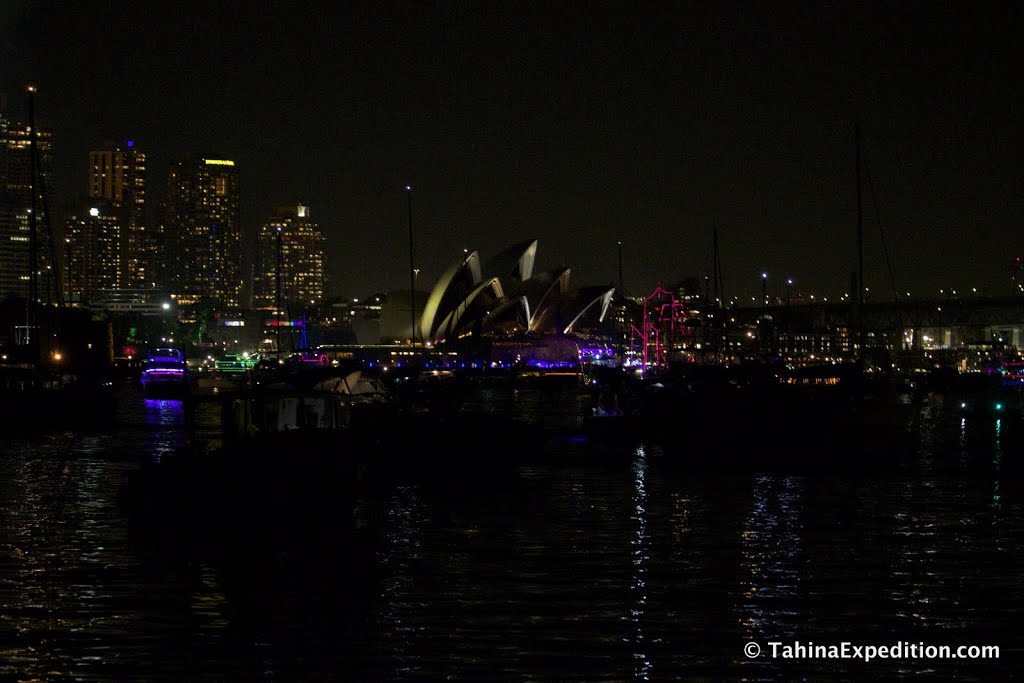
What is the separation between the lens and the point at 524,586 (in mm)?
16594

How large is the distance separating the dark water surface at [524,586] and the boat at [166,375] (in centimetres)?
4851

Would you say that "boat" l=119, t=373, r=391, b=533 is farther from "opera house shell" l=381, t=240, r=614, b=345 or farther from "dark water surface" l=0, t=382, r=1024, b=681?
"opera house shell" l=381, t=240, r=614, b=345

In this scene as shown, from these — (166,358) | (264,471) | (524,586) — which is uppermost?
(166,358)

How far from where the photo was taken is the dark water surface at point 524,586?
13.0 meters

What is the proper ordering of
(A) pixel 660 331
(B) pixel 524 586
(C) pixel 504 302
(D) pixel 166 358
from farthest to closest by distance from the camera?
(C) pixel 504 302 → (A) pixel 660 331 → (D) pixel 166 358 → (B) pixel 524 586

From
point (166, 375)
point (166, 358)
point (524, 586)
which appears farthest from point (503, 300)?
point (524, 586)

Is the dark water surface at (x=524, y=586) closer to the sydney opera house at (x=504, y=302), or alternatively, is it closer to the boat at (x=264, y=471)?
the boat at (x=264, y=471)

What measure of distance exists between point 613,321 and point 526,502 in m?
154

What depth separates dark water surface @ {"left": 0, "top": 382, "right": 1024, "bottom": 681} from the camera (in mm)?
13031

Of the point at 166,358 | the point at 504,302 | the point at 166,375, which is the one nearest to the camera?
the point at 166,375

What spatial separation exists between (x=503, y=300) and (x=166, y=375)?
63.0m

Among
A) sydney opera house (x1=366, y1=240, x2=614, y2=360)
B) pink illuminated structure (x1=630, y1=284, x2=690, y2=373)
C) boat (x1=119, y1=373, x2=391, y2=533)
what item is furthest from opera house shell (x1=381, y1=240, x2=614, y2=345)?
boat (x1=119, y1=373, x2=391, y2=533)

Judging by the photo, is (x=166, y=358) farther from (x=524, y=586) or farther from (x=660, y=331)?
(x=524, y=586)

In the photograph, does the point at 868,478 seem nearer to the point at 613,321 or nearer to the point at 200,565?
the point at 200,565
